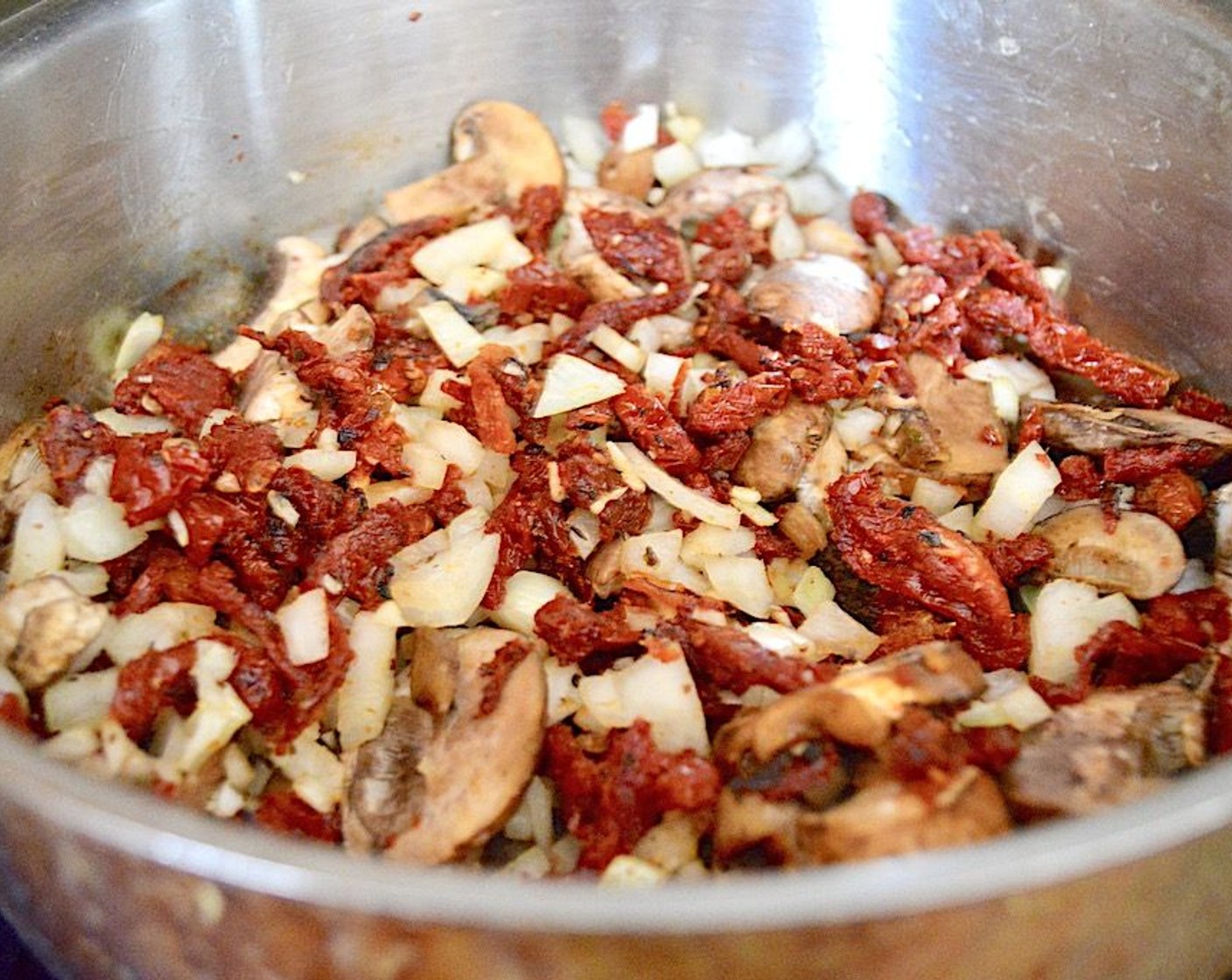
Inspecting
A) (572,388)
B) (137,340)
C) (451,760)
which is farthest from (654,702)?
(137,340)

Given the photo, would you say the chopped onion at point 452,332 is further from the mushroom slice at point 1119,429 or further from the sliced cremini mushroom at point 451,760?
the mushroom slice at point 1119,429

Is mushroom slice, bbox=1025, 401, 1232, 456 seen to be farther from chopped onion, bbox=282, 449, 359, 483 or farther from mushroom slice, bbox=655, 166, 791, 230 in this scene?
chopped onion, bbox=282, 449, 359, 483

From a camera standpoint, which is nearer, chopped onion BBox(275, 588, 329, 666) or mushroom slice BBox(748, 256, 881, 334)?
chopped onion BBox(275, 588, 329, 666)

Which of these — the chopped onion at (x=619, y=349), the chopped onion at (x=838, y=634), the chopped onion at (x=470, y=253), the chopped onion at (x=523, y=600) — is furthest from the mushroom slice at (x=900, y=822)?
the chopped onion at (x=470, y=253)

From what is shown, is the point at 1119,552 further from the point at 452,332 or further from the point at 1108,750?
the point at 452,332

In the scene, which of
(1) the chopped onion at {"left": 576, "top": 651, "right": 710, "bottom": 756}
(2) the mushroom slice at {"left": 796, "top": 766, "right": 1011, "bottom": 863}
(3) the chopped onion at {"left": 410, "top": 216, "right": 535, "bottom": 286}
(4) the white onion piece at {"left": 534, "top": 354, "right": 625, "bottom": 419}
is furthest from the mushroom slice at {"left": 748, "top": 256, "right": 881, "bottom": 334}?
(2) the mushroom slice at {"left": 796, "top": 766, "right": 1011, "bottom": 863}

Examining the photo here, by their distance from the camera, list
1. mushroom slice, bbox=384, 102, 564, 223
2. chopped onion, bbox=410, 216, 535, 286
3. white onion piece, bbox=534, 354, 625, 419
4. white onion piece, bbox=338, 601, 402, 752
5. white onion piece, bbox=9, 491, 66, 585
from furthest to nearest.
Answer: mushroom slice, bbox=384, 102, 564, 223, chopped onion, bbox=410, 216, 535, 286, white onion piece, bbox=534, 354, 625, 419, white onion piece, bbox=9, 491, 66, 585, white onion piece, bbox=338, 601, 402, 752

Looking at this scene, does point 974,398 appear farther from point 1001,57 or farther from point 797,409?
point 1001,57

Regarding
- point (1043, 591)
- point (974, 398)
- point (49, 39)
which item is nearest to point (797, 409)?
point (974, 398)
